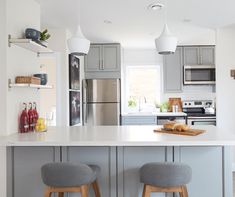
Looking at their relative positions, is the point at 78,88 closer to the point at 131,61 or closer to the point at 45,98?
the point at 45,98

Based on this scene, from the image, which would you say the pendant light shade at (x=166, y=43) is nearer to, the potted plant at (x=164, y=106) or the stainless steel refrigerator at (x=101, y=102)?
the stainless steel refrigerator at (x=101, y=102)

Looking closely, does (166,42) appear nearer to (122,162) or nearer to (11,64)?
(122,162)

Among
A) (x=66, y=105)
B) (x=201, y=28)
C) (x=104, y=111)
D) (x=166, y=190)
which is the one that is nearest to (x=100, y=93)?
(x=104, y=111)

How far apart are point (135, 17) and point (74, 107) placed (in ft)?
5.85

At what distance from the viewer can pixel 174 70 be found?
5.19 m

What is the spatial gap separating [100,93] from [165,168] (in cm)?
316

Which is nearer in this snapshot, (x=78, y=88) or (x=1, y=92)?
(x=1, y=92)

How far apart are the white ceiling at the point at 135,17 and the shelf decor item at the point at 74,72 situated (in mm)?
502

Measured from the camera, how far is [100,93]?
4828mm

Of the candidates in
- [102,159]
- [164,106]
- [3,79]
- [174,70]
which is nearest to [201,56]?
[174,70]

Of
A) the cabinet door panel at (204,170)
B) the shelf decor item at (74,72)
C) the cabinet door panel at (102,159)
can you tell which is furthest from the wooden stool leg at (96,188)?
the shelf decor item at (74,72)

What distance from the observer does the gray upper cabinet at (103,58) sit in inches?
195

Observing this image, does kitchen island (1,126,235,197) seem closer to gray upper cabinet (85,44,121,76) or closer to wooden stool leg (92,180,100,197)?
wooden stool leg (92,180,100,197)

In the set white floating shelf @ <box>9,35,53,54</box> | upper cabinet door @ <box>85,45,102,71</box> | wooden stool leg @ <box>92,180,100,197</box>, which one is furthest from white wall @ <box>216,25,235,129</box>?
white floating shelf @ <box>9,35,53,54</box>
